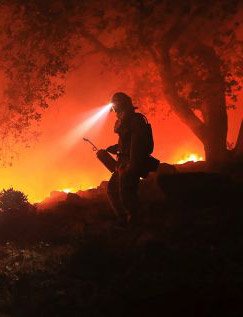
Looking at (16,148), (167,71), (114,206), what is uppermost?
(16,148)

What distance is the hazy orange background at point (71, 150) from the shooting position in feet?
80.5

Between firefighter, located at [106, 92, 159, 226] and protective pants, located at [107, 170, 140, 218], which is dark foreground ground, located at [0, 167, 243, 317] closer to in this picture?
protective pants, located at [107, 170, 140, 218]

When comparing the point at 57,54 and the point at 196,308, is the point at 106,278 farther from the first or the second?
the point at 57,54

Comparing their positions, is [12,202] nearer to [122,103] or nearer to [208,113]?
[122,103]

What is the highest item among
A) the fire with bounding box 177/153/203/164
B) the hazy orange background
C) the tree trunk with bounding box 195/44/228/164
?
the hazy orange background

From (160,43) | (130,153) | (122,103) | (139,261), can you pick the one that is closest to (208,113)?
(160,43)

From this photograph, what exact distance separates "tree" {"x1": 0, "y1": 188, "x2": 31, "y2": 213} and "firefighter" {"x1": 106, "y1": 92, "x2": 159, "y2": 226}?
3362 millimetres

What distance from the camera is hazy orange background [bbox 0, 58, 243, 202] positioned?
24.5 m

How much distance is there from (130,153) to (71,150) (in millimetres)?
16271

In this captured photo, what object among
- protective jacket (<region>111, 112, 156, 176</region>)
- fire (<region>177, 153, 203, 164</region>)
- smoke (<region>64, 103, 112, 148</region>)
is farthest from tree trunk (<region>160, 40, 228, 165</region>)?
smoke (<region>64, 103, 112, 148</region>)

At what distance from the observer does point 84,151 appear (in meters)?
25.3

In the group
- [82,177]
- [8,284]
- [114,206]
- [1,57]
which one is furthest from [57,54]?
[82,177]

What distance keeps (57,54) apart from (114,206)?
607cm

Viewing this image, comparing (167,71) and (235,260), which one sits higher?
(167,71)
